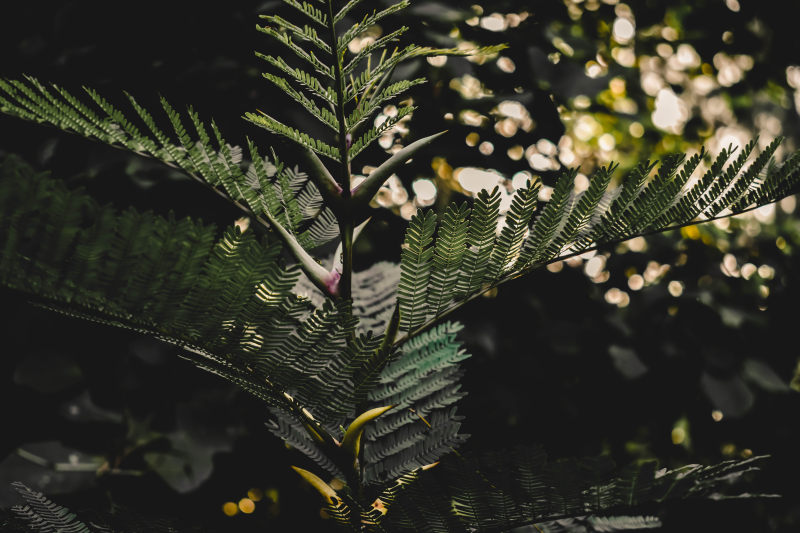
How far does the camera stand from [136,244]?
40cm

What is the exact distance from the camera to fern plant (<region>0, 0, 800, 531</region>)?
0.40 m

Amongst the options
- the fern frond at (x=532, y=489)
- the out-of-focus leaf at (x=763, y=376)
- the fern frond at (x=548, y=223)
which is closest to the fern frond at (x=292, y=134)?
the fern frond at (x=548, y=223)

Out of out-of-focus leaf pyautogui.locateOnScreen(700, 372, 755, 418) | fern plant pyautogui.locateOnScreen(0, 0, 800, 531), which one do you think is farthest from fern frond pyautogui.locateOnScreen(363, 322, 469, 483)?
out-of-focus leaf pyautogui.locateOnScreen(700, 372, 755, 418)

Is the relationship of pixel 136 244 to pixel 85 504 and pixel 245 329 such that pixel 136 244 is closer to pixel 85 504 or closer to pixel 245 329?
pixel 245 329

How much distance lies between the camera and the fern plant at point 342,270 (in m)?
0.40

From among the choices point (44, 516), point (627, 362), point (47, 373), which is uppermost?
point (44, 516)

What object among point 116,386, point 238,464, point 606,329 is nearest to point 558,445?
point 606,329

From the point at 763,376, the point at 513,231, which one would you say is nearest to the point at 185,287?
the point at 513,231

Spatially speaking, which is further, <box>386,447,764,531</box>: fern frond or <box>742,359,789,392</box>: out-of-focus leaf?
<box>742,359,789,392</box>: out-of-focus leaf

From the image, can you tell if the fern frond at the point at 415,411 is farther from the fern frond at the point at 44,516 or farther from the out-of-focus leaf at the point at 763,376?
the out-of-focus leaf at the point at 763,376

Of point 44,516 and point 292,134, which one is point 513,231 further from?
point 44,516

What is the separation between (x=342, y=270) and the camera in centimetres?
58

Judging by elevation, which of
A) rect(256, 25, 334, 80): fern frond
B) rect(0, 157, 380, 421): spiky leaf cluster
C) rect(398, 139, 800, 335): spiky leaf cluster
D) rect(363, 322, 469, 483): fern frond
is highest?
rect(256, 25, 334, 80): fern frond

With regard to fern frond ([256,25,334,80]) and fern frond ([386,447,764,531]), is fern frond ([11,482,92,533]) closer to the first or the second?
fern frond ([386,447,764,531])
